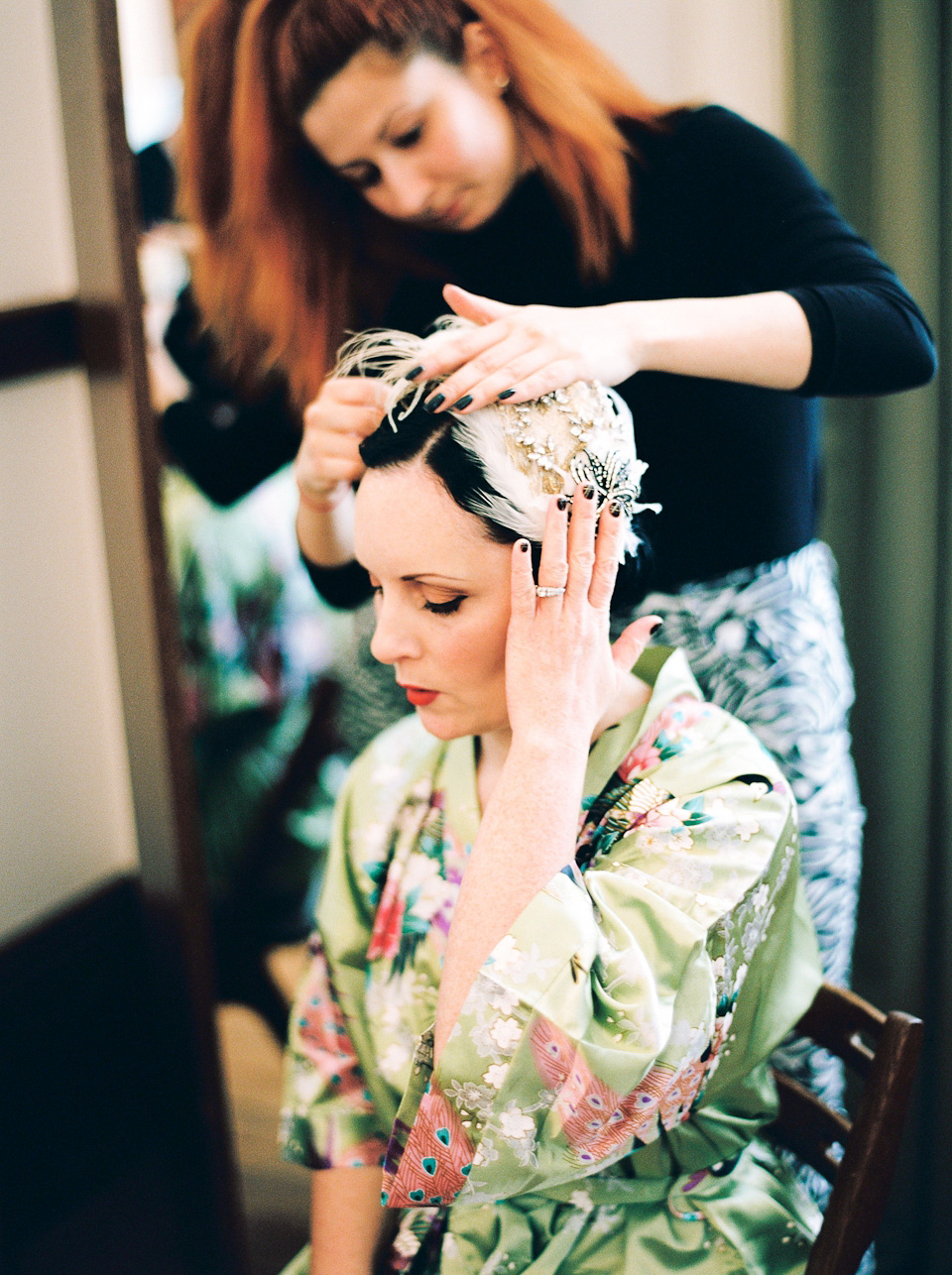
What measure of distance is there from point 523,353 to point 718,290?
0.92 ft

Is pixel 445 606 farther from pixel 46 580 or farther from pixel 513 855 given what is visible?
pixel 46 580

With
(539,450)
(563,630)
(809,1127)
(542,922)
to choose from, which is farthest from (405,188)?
(809,1127)

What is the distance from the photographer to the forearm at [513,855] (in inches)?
30.9

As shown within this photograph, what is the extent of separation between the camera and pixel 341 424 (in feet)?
3.11

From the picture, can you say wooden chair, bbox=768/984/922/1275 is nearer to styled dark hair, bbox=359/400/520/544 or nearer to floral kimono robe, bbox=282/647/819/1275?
floral kimono robe, bbox=282/647/819/1275

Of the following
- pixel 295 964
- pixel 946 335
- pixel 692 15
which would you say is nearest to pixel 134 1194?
pixel 295 964

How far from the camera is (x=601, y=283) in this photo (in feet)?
3.31

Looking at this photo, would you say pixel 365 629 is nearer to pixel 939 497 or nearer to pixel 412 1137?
pixel 412 1137

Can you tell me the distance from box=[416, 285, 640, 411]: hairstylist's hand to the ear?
0.26 metres

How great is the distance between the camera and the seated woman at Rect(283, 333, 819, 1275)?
77 centimetres

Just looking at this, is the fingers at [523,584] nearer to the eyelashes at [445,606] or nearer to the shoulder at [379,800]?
the eyelashes at [445,606]

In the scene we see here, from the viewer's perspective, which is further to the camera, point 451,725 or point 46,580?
point 46,580

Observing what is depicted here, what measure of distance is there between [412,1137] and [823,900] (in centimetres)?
56

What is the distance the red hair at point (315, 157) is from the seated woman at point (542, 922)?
0.11 m
